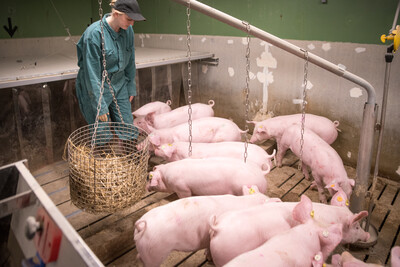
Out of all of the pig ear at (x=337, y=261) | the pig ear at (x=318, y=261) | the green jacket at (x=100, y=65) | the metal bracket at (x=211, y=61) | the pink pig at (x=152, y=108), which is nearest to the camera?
the pig ear at (x=318, y=261)

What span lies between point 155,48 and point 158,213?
12.8 feet

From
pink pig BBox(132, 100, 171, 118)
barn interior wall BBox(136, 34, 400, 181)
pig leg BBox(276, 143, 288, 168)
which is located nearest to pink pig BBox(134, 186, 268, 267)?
pig leg BBox(276, 143, 288, 168)

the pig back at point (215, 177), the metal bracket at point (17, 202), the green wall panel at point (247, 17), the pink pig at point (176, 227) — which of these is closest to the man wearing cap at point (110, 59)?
the pig back at point (215, 177)

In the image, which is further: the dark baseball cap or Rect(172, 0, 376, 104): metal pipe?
the dark baseball cap

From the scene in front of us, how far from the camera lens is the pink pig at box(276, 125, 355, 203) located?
2842 mm

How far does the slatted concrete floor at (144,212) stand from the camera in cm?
231

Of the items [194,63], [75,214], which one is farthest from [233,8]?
[75,214]

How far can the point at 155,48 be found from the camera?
17.9 feet

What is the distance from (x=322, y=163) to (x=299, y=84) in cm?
126

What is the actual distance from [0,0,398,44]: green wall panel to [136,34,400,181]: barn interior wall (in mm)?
115

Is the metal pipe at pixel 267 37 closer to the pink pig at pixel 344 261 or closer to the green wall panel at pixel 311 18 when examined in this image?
the pink pig at pixel 344 261

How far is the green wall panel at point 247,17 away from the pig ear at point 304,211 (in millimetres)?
2153

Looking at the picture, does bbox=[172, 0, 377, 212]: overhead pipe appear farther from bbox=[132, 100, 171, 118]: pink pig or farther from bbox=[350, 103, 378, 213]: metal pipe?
bbox=[132, 100, 171, 118]: pink pig

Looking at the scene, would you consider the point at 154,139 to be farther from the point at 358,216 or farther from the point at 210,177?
the point at 358,216
